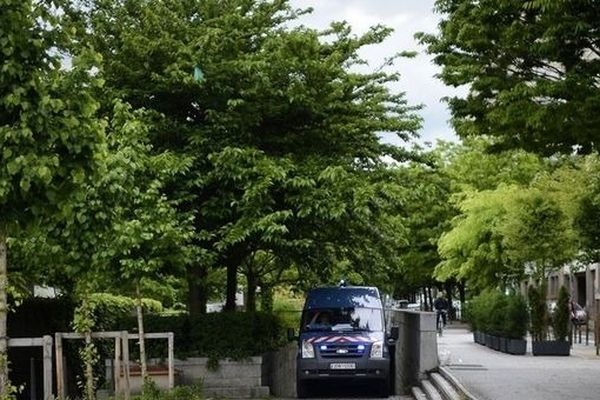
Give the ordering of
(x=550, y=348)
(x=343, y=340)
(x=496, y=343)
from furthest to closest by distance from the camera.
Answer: (x=496, y=343) < (x=550, y=348) < (x=343, y=340)

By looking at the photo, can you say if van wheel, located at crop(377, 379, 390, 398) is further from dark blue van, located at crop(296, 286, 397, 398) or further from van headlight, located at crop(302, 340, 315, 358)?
van headlight, located at crop(302, 340, 315, 358)

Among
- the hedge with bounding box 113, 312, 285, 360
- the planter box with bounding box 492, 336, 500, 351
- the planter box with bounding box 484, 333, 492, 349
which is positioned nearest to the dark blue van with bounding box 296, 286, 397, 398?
the hedge with bounding box 113, 312, 285, 360

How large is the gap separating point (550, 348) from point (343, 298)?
822 cm

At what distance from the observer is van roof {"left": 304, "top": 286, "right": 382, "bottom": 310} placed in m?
21.5

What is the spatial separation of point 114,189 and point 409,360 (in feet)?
43.5

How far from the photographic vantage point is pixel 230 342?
2077 centimetres

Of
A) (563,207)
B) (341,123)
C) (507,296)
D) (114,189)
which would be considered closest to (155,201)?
(114,189)

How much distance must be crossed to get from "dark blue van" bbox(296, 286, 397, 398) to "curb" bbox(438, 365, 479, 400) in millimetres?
1221

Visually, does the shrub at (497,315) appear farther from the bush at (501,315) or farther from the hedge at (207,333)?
the hedge at (207,333)

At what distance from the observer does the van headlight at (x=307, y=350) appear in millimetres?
20641

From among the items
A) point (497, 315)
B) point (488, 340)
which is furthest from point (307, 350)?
point (488, 340)

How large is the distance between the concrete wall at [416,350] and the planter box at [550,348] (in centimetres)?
387

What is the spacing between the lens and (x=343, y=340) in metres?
20.7

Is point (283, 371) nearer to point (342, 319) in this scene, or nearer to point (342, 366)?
point (342, 319)
